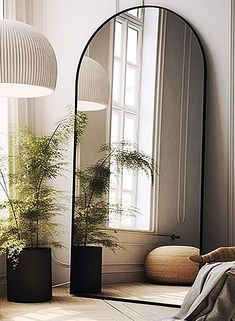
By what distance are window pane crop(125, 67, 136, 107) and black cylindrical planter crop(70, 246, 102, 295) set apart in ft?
3.11

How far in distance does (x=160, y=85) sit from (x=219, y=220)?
897mm

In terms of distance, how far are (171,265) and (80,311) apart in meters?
0.62

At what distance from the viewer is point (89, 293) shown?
4.20 meters

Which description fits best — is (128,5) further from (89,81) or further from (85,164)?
(85,164)

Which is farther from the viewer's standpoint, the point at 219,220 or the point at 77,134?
the point at 77,134

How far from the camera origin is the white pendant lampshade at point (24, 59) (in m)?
3.46

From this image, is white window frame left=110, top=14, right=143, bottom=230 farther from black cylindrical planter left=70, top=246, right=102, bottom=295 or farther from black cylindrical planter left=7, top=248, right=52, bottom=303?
black cylindrical planter left=7, top=248, right=52, bottom=303

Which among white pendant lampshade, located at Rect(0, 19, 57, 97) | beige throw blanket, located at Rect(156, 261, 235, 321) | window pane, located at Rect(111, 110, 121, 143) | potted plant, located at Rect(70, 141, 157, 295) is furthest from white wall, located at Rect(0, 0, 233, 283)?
white pendant lampshade, located at Rect(0, 19, 57, 97)

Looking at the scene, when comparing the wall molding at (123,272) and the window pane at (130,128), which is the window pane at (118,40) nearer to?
the window pane at (130,128)

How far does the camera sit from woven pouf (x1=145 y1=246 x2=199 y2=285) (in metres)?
3.90

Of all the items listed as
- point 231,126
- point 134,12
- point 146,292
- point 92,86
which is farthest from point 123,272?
point 134,12

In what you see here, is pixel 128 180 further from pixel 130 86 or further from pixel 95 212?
pixel 130 86

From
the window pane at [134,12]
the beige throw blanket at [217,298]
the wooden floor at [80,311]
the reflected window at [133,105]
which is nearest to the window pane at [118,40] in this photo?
the reflected window at [133,105]

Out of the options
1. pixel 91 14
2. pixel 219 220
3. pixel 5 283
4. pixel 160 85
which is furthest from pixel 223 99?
pixel 5 283
